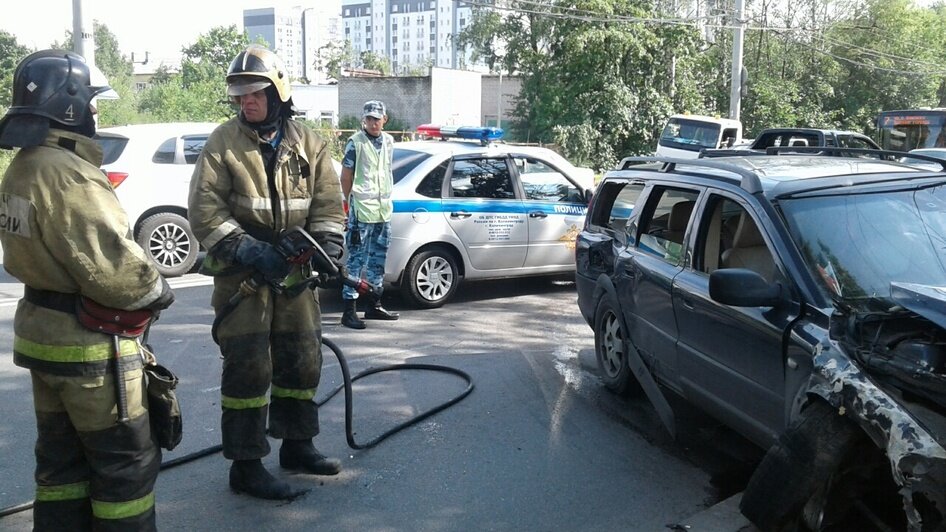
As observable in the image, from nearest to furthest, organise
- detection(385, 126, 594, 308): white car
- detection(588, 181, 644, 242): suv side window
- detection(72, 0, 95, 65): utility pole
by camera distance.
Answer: detection(588, 181, 644, 242): suv side window
detection(385, 126, 594, 308): white car
detection(72, 0, 95, 65): utility pole

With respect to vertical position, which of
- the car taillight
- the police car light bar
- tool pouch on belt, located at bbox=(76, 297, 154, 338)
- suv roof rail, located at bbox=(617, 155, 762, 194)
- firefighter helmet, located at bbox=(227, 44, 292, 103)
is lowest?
tool pouch on belt, located at bbox=(76, 297, 154, 338)

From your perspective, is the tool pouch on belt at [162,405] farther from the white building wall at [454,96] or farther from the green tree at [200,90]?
the white building wall at [454,96]

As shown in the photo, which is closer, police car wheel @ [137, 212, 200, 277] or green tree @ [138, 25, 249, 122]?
police car wheel @ [137, 212, 200, 277]

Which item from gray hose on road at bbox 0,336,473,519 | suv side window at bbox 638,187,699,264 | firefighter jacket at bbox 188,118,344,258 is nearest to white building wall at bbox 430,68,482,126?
gray hose on road at bbox 0,336,473,519

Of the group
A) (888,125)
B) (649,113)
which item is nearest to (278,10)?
(649,113)

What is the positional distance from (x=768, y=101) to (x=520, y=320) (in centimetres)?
2876

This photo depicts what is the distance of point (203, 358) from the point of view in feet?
21.9

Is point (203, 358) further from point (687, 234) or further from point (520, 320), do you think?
point (687, 234)

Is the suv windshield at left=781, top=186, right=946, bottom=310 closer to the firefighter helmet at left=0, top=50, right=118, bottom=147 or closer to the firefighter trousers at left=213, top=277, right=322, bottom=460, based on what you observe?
the firefighter trousers at left=213, top=277, right=322, bottom=460

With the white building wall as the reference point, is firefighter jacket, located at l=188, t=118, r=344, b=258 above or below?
below

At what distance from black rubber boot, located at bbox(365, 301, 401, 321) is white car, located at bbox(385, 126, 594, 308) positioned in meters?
0.37

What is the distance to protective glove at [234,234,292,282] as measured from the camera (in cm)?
394

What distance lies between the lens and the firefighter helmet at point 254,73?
4051 mm

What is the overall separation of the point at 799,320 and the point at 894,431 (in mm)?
921
